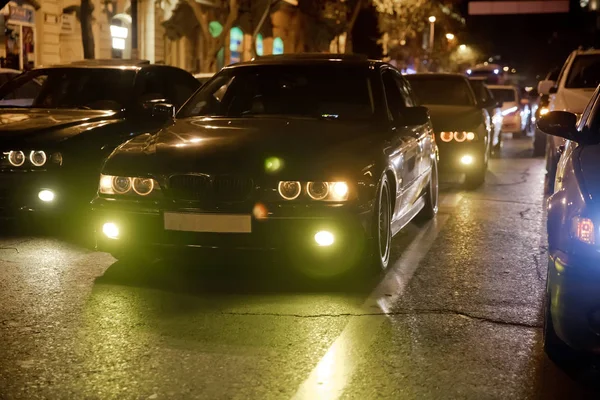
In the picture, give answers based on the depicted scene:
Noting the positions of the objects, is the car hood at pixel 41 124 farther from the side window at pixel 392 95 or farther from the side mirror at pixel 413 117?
the side mirror at pixel 413 117

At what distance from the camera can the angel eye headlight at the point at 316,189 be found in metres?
6.37

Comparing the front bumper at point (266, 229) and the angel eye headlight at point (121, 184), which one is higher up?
the angel eye headlight at point (121, 184)

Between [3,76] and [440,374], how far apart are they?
12336mm

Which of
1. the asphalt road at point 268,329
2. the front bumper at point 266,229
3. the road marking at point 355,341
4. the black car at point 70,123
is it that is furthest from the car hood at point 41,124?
the road marking at point 355,341

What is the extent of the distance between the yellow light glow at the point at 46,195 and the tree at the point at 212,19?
1621cm

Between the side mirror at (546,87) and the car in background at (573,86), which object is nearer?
the car in background at (573,86)

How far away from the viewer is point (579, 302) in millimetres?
4305

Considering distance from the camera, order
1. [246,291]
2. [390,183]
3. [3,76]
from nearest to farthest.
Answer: [246,291] < [390,183] < [3,76]

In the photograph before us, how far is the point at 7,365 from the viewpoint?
15.9 ft

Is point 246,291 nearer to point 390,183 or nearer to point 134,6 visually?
point 390,183

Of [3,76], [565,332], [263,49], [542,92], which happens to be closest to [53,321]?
[565,332]

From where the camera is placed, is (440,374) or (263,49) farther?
(263,49)

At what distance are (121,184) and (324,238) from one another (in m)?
1.42

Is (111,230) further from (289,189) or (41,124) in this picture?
(41,124)
